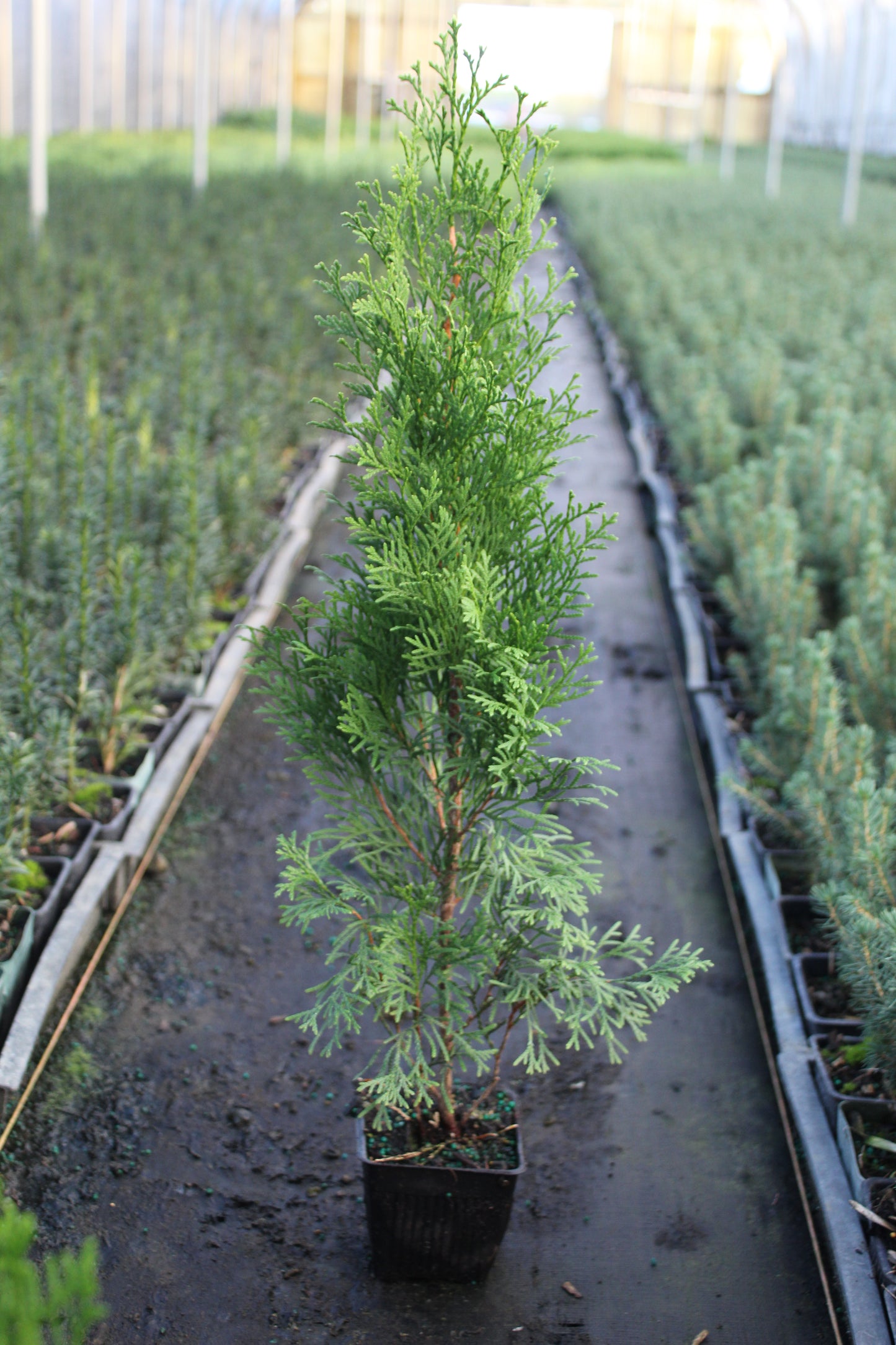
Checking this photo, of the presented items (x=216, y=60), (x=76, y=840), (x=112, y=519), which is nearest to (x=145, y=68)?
(x=216, y=60)

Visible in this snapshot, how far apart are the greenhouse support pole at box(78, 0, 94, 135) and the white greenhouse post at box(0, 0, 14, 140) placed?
4.46 metres

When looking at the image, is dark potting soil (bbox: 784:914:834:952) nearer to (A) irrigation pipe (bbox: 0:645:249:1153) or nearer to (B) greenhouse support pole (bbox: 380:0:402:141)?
(A) irrigation pipe (bbox: 0:645:249:1153)

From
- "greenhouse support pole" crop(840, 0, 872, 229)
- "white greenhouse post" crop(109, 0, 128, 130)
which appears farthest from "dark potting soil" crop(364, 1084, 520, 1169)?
"white greenhouse post" crop(109, 0, 128, 130)

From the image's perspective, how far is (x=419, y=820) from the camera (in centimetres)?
285

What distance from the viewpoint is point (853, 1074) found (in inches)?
135

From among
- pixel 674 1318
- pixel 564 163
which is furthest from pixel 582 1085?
pixel 564 163

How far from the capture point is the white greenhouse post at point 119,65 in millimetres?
25266

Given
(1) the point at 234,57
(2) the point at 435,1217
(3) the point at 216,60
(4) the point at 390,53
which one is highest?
(4) the point at 390,53

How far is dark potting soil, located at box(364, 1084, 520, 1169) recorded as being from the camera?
2754 millimetres

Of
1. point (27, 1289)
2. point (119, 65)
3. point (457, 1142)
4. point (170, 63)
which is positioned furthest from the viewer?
point (170, 63)

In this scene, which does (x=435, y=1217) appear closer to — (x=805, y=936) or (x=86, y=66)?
(x=805, y=936)

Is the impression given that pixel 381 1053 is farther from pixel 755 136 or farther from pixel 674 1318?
pixel 755 136

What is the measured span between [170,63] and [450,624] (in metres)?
31.2

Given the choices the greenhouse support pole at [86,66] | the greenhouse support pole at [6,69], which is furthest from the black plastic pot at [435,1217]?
the greenhouse support pole at [86,66]
